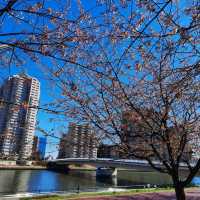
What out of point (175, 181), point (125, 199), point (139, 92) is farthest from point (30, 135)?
point (125, 199)

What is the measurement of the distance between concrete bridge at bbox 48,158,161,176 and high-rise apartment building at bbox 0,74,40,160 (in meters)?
43.6

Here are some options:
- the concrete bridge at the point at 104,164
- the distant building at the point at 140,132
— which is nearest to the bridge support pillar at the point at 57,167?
the concrete bridge at the point at 104,164

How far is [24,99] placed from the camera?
636 centimetres

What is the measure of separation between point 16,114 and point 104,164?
5836 cm

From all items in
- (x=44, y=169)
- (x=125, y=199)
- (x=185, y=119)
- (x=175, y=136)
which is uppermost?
(x=44, y=169)

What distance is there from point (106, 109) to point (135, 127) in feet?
4.11

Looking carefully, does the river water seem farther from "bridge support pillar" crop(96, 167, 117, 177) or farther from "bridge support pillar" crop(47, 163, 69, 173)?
"bridge support pillar" crop(47, 163, 69, 173)

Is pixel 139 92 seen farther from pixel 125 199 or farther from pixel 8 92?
pixel 125 199

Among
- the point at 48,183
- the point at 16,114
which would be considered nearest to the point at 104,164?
the point at 48,183

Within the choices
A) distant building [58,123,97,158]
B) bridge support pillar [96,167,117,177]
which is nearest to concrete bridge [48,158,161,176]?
bridge support pillar [96,167,117,177]

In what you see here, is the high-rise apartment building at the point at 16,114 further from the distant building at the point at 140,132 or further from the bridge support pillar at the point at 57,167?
the bridge support pillar at the point at 57,167

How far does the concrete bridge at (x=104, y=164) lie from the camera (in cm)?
5562

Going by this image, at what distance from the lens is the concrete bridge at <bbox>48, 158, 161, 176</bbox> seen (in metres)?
55.6

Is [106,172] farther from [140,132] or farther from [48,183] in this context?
[140,132]
